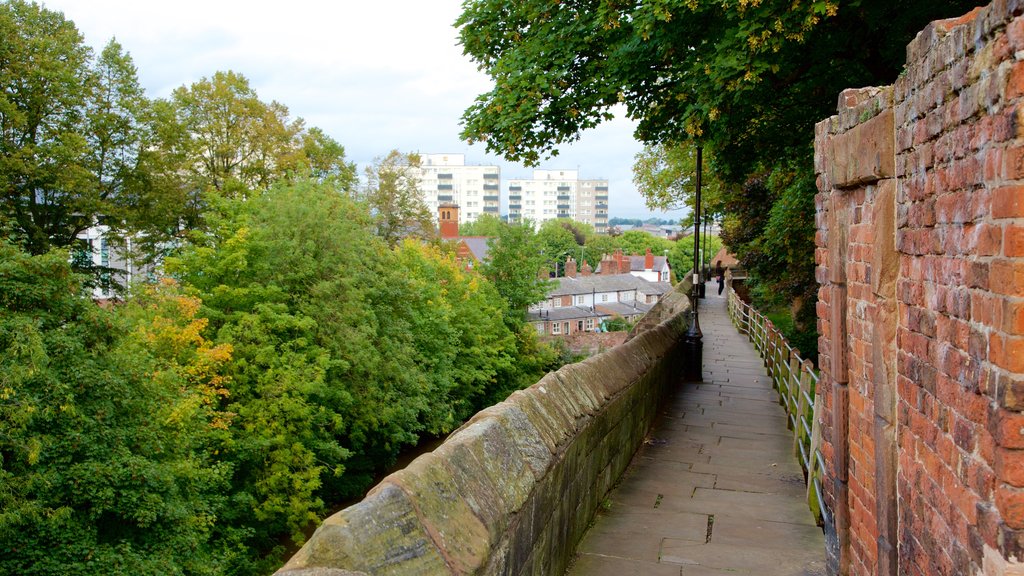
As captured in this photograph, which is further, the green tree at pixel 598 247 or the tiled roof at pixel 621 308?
the green tree at pixel 598 247

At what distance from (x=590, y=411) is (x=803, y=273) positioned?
518 inches

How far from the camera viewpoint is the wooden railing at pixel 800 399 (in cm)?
697

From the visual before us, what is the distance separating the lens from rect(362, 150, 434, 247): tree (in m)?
52.8

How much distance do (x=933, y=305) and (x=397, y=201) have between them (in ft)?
168

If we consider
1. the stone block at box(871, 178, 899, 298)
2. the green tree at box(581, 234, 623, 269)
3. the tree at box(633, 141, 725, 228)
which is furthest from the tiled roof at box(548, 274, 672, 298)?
the stone block at box(871, 178, 899, 298)

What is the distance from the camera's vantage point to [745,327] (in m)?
25.5

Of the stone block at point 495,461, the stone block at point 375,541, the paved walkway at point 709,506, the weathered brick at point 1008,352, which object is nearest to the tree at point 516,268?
the paved walkway at point 709,506

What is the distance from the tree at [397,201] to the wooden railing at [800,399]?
112ft

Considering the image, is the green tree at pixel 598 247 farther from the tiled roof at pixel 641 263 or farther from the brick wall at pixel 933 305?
the brick wall at pixel 933 305

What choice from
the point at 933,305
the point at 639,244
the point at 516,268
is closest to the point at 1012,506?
the point at 933,305

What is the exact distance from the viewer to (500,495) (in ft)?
12.6

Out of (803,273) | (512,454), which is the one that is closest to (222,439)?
(803,273)

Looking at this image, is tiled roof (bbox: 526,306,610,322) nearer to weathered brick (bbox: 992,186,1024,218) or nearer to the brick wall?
the brick wall

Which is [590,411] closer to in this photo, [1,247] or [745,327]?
[1,247]
